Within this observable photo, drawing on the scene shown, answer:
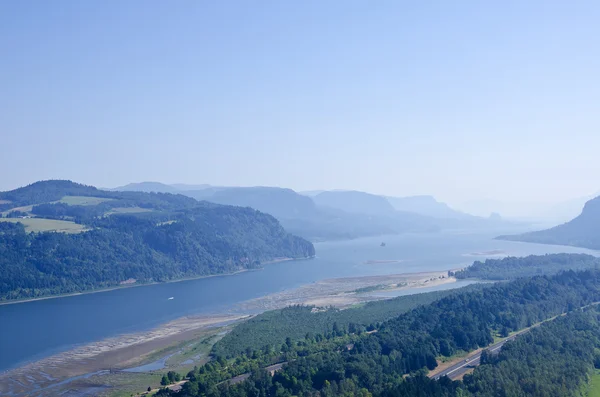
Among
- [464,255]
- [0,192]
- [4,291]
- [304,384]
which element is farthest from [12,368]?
[0,192]

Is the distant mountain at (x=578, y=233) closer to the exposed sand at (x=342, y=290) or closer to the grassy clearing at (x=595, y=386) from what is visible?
the exposed sand at (x=342, y=290)

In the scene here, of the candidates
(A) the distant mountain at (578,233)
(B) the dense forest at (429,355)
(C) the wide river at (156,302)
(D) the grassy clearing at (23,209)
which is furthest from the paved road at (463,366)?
(D) the grassy clearing at (23,209)

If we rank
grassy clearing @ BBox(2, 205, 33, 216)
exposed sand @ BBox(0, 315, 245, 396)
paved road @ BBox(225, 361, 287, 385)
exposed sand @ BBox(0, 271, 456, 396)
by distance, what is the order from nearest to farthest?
paved road @ BBox(225, 361, 287, 385) < exposed sand @ BBox(0, 315, 245, 396) < exposed sand @ BBox(0, 271, 456, 396) < grassy clearing @ BBox(2, 205, 33, 216)

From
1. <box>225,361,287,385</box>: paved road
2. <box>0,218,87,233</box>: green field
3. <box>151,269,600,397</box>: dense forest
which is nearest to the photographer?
<box>151,269,600,397</box>: dense forest

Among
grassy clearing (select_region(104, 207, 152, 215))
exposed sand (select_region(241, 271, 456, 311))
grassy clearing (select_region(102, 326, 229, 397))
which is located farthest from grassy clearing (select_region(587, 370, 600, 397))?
grassy clearing (select_region(104, 207, 152, 215))

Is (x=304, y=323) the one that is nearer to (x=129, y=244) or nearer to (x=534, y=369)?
→ (x=534, y=369)

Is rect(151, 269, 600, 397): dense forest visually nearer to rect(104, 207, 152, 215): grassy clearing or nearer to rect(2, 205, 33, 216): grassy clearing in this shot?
rect(104, 207, 152, 215): grassy clearing
